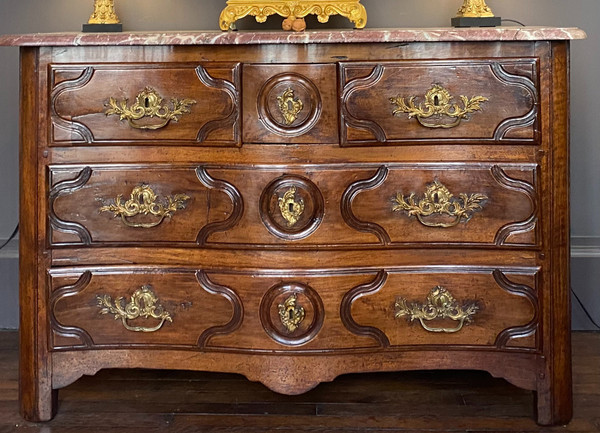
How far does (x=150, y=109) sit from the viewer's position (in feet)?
5.97

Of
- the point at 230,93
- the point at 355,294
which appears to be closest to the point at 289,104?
the point at 230,93

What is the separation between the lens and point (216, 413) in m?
2.00

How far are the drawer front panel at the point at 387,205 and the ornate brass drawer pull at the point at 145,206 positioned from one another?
12 cm

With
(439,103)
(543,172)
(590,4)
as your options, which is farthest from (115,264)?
(590,4)

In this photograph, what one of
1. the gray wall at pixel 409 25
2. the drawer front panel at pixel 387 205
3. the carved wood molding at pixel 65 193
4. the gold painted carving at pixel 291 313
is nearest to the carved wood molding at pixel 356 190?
the drawer front panel at pixel 387 205

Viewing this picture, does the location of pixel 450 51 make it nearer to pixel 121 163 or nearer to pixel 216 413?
pixel 121 163

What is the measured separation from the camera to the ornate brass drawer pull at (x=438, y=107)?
1.79 metres

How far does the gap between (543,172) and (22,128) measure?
1.24 meters

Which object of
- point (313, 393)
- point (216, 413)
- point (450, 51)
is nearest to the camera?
point (450, 51)

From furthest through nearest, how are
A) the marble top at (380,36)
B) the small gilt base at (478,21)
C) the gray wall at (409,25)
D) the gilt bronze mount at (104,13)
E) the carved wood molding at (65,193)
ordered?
the gray wall at (409,25) → the gilt bronze mount at (104,13) → the small gilt base at (478,21) → the carved wood molding at (65,193) → the marble top at (380,36)

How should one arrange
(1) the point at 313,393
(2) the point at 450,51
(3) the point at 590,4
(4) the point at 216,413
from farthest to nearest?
(3) the point at 590,4 < (1) the point at 313,393 < (4) the point at 216,413 < (2) the point at 450,51

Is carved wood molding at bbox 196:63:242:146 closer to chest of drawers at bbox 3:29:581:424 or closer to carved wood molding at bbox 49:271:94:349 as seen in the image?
chest of drawers at bbox 3:29:581:424

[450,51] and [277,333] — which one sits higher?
[450,51]

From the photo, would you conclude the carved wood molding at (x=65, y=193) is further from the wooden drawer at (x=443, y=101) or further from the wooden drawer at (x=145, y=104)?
the wooden drawer at (x=443, y=101)
